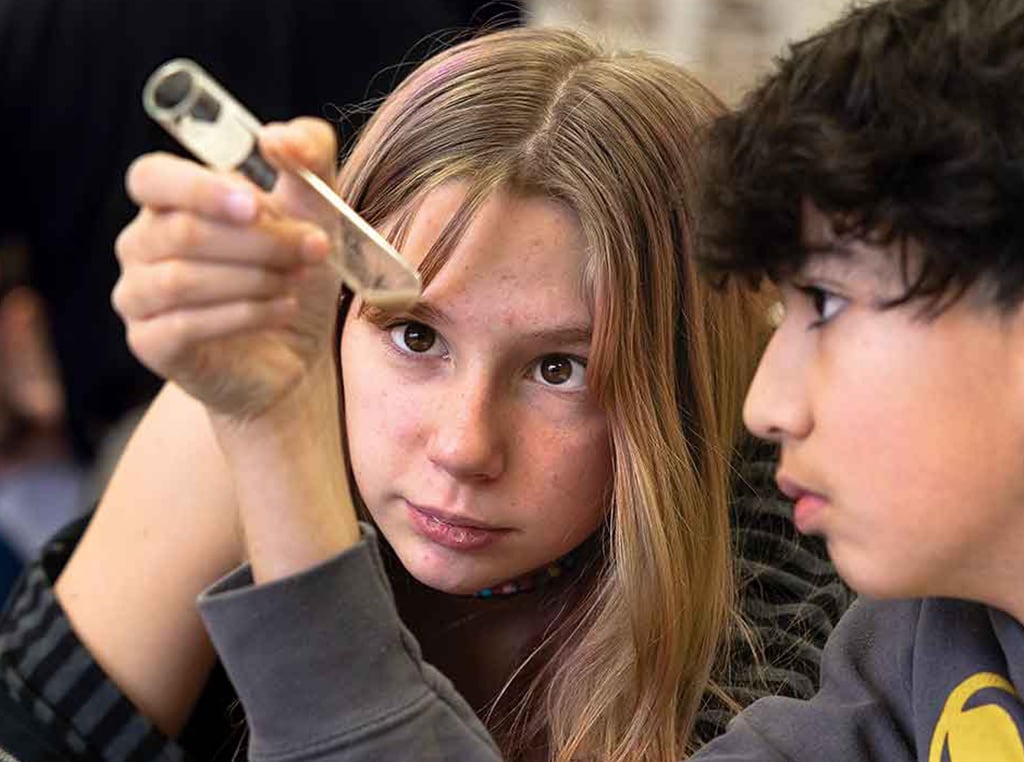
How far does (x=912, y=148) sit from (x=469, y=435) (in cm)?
39

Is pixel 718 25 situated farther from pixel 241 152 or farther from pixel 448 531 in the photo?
pixel 241 152

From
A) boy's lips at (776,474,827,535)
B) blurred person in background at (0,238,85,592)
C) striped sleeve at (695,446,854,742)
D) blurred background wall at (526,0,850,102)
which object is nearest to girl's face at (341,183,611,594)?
striped sleeve at (695,446,854,742)

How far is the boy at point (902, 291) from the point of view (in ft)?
2.90

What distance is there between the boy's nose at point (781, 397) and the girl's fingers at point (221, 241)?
240 millimetres

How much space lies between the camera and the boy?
0.88 meters

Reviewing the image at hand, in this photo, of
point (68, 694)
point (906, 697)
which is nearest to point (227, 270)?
point (906, 697)

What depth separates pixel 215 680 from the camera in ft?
4.75

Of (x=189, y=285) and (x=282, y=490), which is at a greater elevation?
(x=189, y=285)

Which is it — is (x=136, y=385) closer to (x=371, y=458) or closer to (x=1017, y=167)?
(x=371, y=458)

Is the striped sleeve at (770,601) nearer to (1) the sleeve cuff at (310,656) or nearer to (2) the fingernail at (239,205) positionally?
(1) the sleeve cuff at (310,656)

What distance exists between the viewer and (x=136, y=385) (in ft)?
8.66

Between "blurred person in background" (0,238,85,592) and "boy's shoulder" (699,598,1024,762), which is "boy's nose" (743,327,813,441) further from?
"blurred person in background" (0,238,85,592)

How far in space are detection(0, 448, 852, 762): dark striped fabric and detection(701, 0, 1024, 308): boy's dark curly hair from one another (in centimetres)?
41

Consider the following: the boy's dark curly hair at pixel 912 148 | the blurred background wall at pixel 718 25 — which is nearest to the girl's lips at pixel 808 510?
the boy's dark curly hair at pixel 912 148
